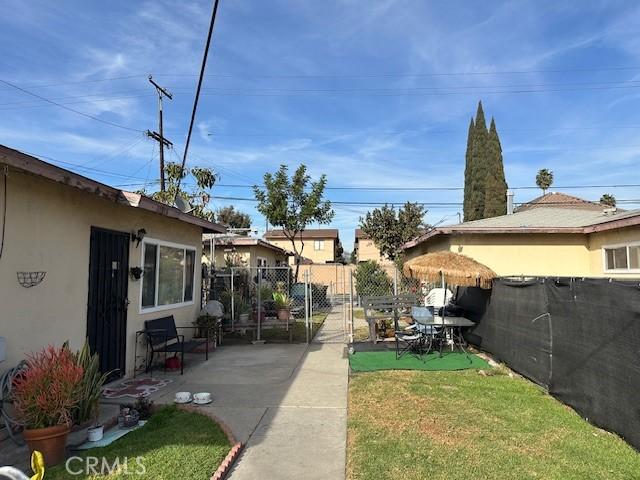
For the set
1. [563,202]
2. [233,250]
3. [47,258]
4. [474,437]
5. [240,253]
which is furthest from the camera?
[563,202]

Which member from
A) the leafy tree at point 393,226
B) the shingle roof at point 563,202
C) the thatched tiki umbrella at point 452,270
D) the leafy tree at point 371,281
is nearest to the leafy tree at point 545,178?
the shingle roof at point 563,202

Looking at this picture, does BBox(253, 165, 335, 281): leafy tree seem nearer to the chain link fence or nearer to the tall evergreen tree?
the chain link fence

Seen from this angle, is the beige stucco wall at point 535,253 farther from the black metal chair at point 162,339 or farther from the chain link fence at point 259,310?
the black metal chair at point 162,339

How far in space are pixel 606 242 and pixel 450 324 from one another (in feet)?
16.4

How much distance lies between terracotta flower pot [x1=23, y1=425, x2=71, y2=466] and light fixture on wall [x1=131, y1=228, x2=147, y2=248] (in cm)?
394

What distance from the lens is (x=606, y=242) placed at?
1080 cm

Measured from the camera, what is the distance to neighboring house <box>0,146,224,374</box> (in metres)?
4.68

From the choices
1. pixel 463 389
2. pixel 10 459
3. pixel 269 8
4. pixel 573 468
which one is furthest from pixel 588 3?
pixel 10 459

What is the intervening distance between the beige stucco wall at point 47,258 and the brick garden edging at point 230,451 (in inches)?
73.8

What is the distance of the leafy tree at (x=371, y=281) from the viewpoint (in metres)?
18.2


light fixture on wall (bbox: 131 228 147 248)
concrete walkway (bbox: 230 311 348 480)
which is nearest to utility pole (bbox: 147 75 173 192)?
light fixture on wall (bbox: 131 228 147 248)

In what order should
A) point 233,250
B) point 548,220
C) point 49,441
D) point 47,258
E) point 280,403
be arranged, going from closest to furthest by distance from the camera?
point 49,441, point 47,258, point 280,403, point 548,220, point 233,250

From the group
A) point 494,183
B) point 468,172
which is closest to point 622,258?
point 494,183

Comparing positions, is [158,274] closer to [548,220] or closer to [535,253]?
[535,253]
